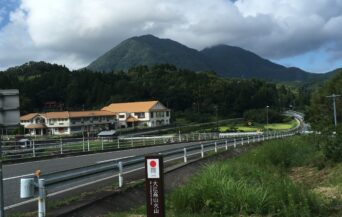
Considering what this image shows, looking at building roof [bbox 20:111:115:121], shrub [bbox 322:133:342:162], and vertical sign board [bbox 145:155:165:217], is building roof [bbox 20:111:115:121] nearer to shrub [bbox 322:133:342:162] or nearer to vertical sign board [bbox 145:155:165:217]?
shrub [bbox 322:133:342:162]

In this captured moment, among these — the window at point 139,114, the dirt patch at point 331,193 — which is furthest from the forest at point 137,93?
the dirt patch at point 331,193

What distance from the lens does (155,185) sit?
717 centimetres

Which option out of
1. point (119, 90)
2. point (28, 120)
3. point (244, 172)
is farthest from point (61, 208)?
point (119, 90)

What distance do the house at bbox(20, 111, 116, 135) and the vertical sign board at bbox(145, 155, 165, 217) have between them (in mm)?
121707

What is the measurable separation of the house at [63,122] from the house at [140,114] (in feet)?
26.2

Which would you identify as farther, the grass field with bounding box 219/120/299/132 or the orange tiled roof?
the orange tiled roof

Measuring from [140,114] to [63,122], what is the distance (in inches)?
909

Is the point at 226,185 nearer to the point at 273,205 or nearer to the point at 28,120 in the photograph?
the point at 273,205

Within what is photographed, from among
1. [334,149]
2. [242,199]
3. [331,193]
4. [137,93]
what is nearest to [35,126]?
[137,93]

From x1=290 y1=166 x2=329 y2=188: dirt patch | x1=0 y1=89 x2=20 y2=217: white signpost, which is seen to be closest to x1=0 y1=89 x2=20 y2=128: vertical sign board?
x1=0 y1=89 x2=20 y2=217: white signpost

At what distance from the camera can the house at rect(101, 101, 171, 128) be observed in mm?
140625

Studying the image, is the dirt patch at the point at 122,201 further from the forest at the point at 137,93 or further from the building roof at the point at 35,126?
the forest at the point at 137,93

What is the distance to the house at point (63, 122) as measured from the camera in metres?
128

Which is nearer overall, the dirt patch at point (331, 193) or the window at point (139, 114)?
the dirt patch at point (331, 193)
